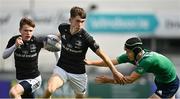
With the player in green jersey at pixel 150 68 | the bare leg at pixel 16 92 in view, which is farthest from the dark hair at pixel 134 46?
the bare leg at pixel 16 92

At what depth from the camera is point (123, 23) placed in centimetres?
3031

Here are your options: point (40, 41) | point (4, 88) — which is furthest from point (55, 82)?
point (4, 88)

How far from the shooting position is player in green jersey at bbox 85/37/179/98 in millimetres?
12969

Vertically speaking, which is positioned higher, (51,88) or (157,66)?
(157,66)

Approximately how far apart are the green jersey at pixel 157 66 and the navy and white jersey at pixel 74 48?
50.0 inches

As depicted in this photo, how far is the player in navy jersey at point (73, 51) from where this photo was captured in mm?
13812

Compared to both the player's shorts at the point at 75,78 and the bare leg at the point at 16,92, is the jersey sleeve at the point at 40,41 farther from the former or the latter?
the bare leg at the point at 16,92

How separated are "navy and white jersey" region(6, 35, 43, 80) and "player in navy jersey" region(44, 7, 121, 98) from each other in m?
0.48

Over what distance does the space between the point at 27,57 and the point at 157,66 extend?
2.65 m

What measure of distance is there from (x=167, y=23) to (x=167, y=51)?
14.5ft

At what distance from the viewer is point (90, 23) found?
29.9 m

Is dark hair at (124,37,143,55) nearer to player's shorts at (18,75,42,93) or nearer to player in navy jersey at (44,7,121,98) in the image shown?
player in navy jersey at (44,7,121,98)

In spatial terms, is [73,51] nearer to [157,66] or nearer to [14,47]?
[14,47]

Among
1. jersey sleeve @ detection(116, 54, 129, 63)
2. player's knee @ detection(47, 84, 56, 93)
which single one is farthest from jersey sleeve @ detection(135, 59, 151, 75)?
player's knee @ detection(47, 84, 56, 93)
